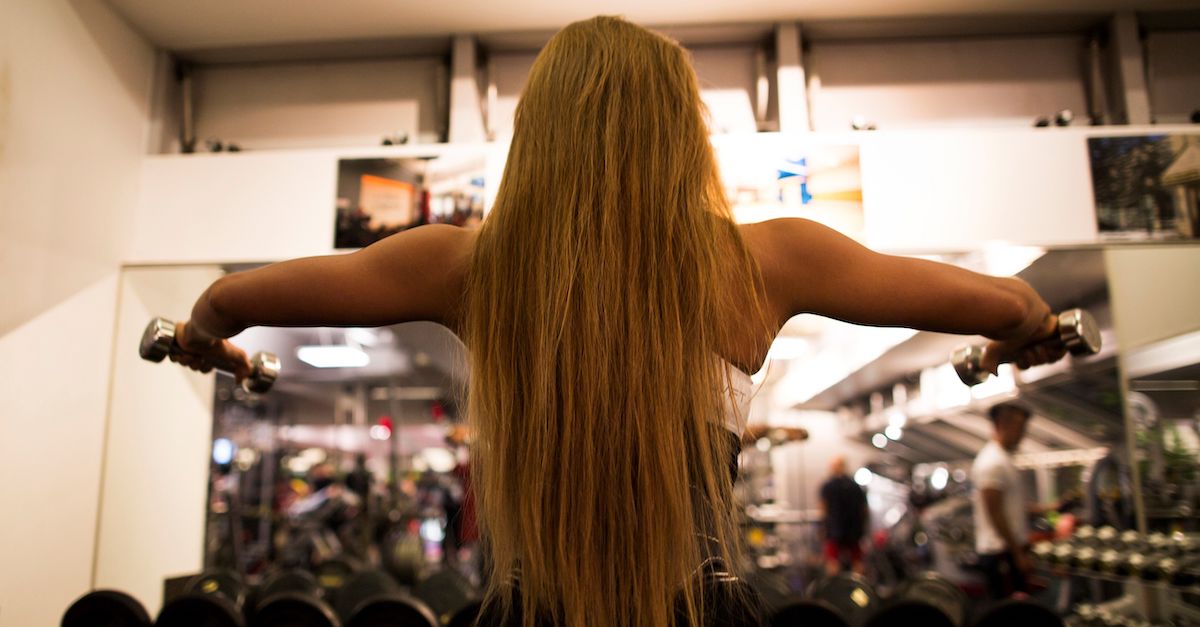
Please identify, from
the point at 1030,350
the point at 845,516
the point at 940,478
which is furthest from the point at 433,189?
the point at 940,478

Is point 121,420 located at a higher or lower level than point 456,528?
higher

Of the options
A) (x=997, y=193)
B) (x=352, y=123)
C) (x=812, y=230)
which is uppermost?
(x=352, y=123)

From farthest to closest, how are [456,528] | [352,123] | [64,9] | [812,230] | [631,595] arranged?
[456,528] < [352,123] < [64,9] < [812,230] < [631,595]

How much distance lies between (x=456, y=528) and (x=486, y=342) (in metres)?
6.79

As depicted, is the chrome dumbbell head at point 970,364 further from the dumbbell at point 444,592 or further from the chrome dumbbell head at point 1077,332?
the dumbbell at point 444,592

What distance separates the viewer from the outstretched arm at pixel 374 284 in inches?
38.3

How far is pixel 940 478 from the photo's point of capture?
9.52 m

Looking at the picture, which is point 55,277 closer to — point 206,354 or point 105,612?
point 105,612

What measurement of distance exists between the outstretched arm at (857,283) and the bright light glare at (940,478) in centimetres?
919

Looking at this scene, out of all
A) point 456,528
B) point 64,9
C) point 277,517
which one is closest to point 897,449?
point 456,528

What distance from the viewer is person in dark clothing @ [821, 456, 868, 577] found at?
7562 mm

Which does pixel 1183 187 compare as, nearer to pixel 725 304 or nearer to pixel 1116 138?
pixel 1116 138

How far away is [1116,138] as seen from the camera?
3207mm

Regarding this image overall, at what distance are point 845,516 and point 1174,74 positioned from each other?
191 inches
